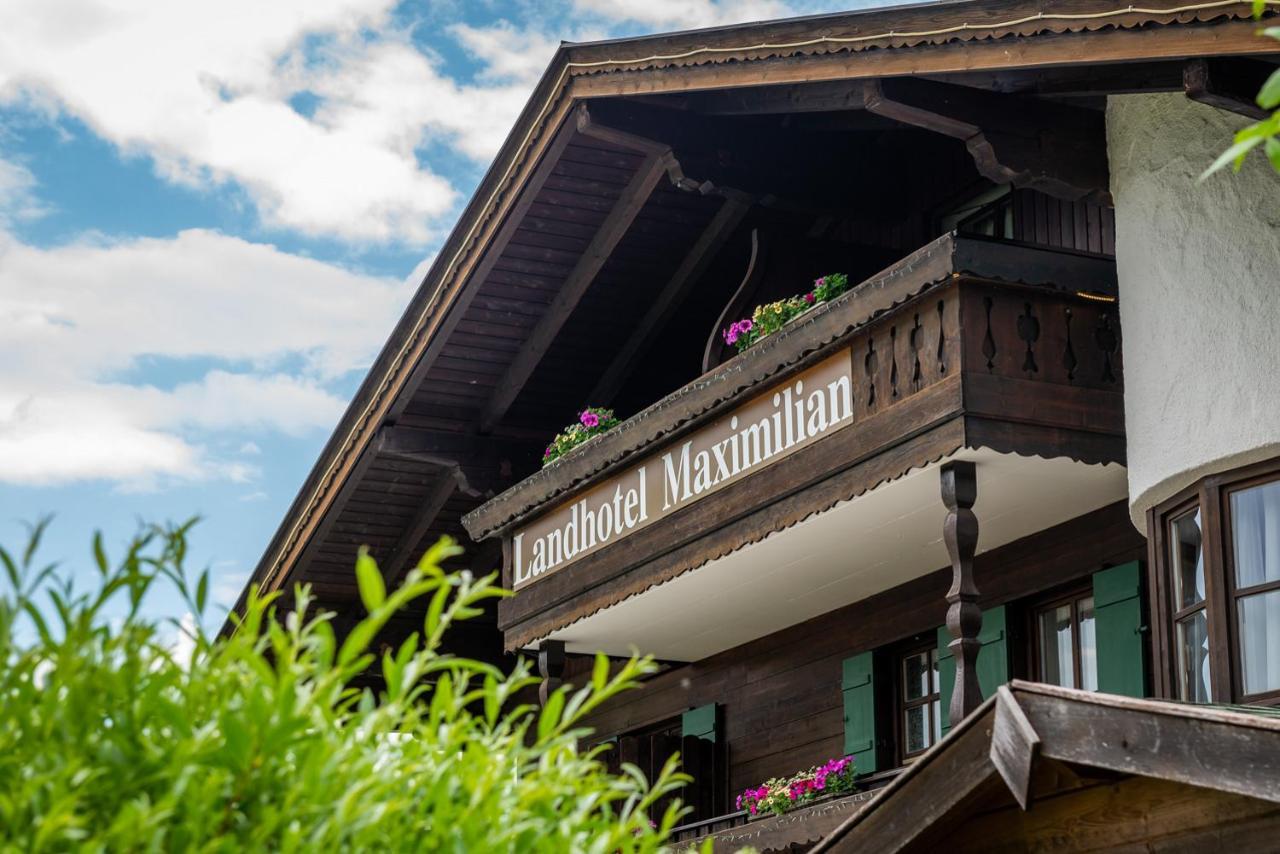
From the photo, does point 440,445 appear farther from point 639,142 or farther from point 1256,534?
point 1256,534

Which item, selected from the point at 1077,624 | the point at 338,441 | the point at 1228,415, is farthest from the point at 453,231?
the point at 1228,415

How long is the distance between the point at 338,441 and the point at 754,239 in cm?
462

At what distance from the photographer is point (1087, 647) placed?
10.9 meters

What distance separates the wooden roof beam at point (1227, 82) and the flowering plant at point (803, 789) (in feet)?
16.1

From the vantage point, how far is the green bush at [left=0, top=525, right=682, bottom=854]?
263cm

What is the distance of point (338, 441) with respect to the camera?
16.0 m

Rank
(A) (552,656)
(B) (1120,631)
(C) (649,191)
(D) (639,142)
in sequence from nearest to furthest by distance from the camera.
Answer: (B) (1120,631)
(D) (639,142)
(C) (649,191)
(A) (552,656)

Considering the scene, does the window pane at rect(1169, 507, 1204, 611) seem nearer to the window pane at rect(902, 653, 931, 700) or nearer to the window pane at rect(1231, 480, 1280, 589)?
the window pane at rect(1231, 480, 1280, 589)

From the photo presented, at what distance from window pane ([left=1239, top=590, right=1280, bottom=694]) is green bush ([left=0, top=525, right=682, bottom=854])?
5993 millimetres

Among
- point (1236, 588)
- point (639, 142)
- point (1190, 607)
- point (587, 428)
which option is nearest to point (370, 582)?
point (1236, 588)

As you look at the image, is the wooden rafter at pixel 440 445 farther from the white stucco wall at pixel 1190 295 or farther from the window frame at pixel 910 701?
the white stucco wall at pixel 1190 295

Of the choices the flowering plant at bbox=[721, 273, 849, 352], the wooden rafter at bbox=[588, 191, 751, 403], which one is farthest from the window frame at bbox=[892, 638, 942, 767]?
the wooden rafter at bbox=[588, 191, 751, 403]

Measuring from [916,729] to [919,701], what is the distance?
0.21 meters

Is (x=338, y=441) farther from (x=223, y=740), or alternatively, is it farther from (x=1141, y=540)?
(x=223, y=740)
